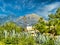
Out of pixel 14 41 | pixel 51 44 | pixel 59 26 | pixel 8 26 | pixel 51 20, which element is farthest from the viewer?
pixel 8 26

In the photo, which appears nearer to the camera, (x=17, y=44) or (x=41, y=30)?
(x=17, y=44)

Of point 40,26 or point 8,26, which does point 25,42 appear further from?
point 8,26

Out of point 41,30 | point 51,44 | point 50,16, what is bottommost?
point 51,44

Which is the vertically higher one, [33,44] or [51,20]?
[51,20]

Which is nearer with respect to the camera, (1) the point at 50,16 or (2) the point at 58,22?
(2) the point at 58,22

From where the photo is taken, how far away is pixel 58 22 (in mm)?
28219

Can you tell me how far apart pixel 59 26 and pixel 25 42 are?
33.8ft

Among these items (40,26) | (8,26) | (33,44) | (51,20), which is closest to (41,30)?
(40,26)

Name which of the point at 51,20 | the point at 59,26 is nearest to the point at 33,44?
the point at 59,26

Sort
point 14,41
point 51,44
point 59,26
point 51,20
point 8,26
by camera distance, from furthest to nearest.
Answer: point 8,26
point 51,20
point 59,26
point 14,41
point 51,44

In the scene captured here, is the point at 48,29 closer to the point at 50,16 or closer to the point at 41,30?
the point at 41,30

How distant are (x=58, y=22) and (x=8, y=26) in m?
9.64

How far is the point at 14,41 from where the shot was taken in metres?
19.3

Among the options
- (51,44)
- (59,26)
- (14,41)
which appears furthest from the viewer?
(59,26)
